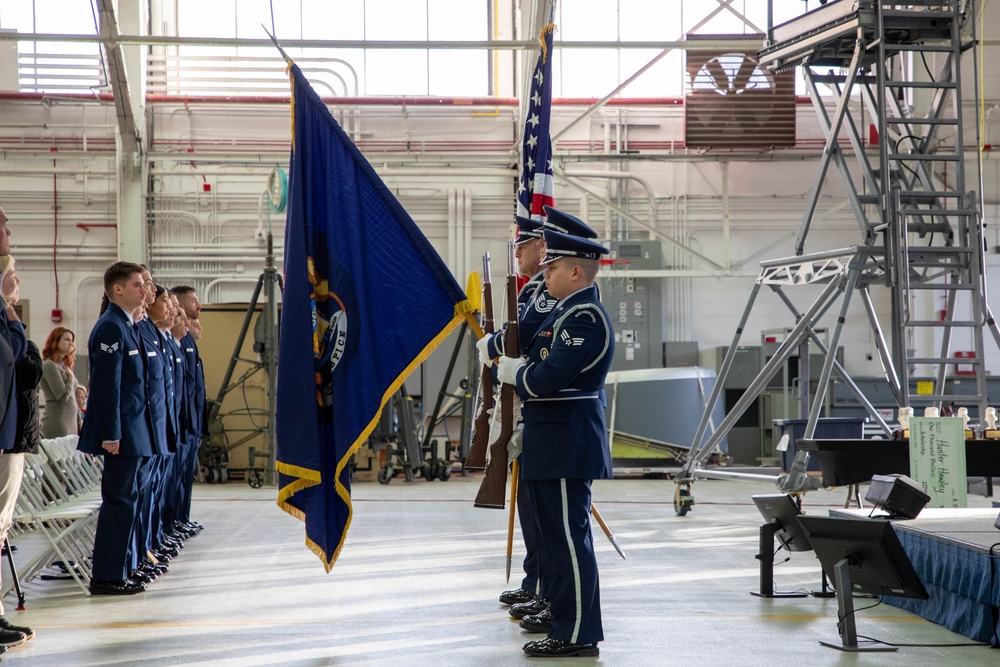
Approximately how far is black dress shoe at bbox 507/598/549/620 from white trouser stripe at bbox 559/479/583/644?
72cm

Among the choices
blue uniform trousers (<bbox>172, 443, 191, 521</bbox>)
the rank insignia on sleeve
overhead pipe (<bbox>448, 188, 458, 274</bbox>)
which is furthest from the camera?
overhead pipe (<bbox>448, 188, 458, 274</bbox>)

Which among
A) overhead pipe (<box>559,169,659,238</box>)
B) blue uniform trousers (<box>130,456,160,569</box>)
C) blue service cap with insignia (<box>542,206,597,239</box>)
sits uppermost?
overhead pipe (<box>559,169,659,238</box>)

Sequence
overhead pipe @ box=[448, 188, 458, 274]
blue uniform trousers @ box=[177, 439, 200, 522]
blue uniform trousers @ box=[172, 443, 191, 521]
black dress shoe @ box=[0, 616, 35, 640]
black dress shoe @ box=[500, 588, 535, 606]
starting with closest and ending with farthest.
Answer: black dress shoe @ box=[0, 616, 35, 640] < black dress shoe @ box=[500, 588, 535, 606] < blue uniform trousers @ box=[172, 443, 191, 521] < blue uniform trousers @ box=[177, 439, 200, 522] < overhead pipe @ box=[448, 188, 458, 274]

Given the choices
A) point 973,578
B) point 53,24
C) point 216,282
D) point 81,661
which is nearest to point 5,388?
point 81,661

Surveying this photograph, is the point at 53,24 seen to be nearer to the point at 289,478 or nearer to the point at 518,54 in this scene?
the point at 518,54

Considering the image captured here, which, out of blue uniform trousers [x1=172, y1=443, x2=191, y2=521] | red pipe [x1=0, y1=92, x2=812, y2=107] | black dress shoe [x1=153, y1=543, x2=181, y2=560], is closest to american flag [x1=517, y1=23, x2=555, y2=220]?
blue uniform trousers [x1=172, y1=443, x2=191, y2=521]

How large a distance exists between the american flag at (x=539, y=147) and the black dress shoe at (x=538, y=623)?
2172 millimetres

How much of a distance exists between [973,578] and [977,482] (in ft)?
15.2

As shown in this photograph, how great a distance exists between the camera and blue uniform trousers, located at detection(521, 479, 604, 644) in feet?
12.5

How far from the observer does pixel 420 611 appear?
4875mm

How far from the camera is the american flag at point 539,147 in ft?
18.5

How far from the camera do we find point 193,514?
30.1 feet

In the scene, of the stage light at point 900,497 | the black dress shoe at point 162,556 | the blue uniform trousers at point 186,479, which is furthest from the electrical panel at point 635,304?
the stage light at point 900,497

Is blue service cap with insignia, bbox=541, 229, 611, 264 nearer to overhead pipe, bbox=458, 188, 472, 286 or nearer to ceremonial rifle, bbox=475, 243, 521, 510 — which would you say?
ceremonial rifle, bbox=475, 243, 521, 510
